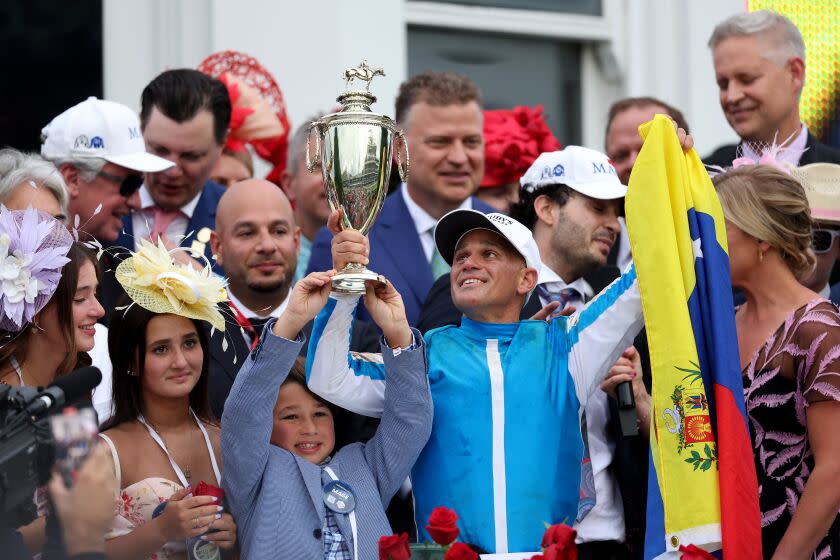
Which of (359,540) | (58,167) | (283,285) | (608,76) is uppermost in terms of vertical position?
(608,76)

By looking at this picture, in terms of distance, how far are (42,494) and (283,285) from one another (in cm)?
213

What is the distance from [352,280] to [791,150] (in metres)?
2.34

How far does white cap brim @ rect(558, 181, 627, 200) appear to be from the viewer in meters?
5.13

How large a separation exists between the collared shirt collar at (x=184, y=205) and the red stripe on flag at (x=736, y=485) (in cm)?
276

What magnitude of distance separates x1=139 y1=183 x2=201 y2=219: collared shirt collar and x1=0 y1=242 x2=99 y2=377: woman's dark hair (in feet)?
5.50

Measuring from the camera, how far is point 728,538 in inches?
157

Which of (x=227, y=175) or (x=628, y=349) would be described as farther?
(x=227, y=175)

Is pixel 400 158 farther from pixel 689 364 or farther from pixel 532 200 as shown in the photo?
pixel 689 364

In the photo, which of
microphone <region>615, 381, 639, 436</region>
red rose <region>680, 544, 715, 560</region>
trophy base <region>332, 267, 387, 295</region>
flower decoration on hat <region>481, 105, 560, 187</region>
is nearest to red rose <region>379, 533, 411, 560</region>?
red rose <region>680, 544, 715, 560</region>

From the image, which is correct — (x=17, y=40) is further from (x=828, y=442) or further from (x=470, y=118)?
(x=828, y=442)

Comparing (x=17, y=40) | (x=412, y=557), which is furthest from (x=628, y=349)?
(x=17, y=40)

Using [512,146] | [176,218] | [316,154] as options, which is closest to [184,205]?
[176,218]

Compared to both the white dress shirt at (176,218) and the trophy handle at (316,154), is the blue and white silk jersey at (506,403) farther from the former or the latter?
the white dress shirt at (176,218)

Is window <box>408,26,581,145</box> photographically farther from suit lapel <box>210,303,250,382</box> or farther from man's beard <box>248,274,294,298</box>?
suit lapel <box>210,303,250,382</box>
